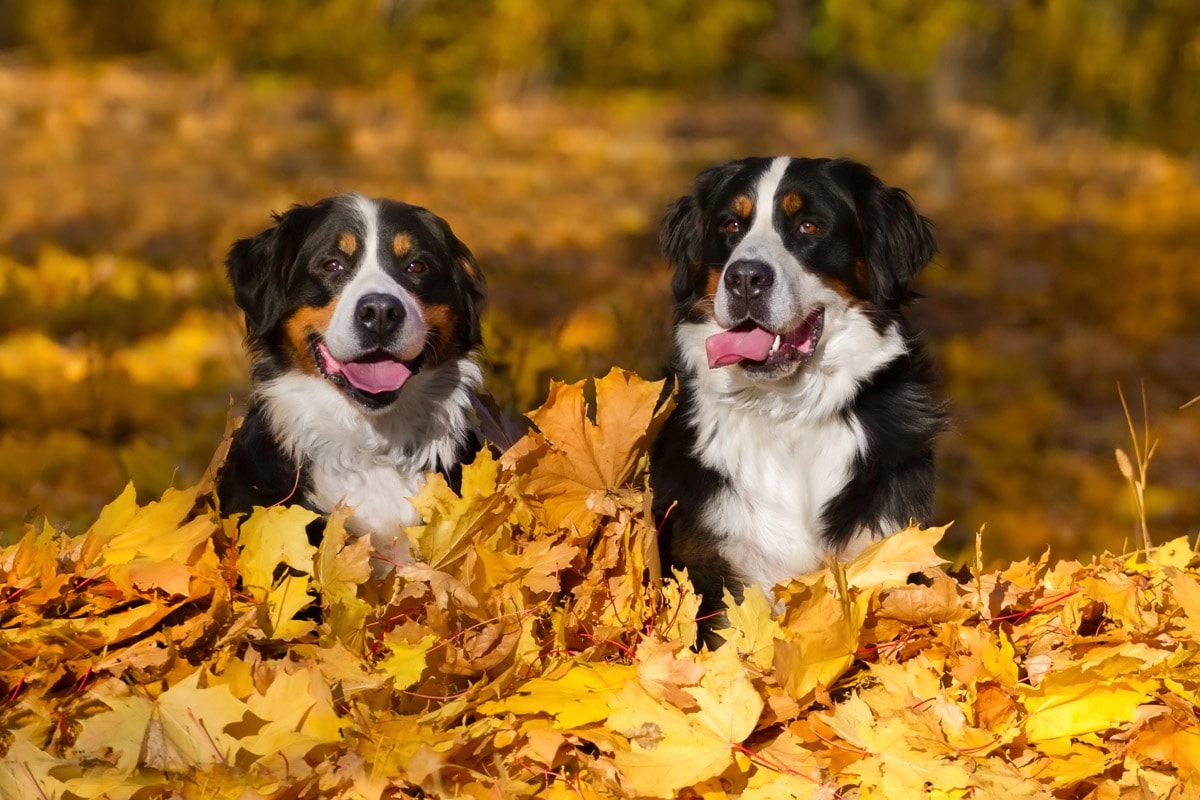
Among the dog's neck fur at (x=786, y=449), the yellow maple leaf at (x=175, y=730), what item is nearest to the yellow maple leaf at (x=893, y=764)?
the dog's neck fur at (x=786, y=449)

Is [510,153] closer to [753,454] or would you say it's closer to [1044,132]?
[1044,132]

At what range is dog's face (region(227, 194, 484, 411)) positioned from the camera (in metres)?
3.67

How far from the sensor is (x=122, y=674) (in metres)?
2.69

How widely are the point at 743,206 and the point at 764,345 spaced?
16.1 inches

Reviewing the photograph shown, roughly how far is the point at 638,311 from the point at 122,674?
3866mm

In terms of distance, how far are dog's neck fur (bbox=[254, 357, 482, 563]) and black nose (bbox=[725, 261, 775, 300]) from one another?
93cm

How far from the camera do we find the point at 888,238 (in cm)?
Result: 377

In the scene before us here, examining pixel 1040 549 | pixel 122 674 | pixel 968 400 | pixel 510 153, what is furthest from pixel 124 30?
pixel 122 674

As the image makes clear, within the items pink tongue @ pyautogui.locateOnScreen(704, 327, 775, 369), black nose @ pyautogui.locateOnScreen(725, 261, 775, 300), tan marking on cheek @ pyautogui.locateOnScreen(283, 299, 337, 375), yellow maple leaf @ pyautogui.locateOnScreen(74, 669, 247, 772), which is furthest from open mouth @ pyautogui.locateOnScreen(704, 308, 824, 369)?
yellow maple leaf @ pyautogui.locateOnScreen(74, 669, 247, 772)

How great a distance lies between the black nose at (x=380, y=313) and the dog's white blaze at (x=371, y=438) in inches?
9.9

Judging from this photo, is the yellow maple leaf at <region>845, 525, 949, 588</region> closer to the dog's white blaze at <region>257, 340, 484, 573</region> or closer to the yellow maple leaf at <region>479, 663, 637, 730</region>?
the yellow maple leaf at <region>479, 663, 637, 730</region>

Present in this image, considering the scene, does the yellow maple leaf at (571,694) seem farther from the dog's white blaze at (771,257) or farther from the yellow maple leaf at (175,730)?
the dog's white blaze at (771,257)

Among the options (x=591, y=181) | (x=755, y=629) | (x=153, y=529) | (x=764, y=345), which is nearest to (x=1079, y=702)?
(x=755, y=629)

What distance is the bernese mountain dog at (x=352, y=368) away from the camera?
3725 millimetres
